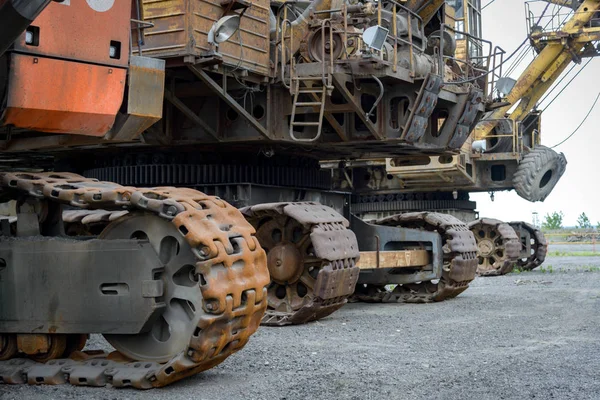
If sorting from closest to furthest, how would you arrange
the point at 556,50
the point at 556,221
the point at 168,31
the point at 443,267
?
the point at 168,31 < the point at 443,267 < the point at 556,50 < the point at 556,221

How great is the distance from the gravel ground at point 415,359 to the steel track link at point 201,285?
14 centimetres

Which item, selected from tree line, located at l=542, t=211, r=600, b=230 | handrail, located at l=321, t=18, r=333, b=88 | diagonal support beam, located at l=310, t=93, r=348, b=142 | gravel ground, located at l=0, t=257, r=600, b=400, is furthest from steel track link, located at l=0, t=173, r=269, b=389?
tree line, located at l=542, t=211, r=600, b=230

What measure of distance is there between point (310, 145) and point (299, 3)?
171 centimetres

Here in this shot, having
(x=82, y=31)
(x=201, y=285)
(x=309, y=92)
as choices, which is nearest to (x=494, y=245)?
(x=309, y=92)

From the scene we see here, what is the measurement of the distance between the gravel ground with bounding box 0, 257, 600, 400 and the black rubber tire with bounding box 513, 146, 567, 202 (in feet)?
24.4

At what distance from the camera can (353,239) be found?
34.3 ft

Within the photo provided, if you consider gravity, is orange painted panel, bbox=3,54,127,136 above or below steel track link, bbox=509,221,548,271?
above

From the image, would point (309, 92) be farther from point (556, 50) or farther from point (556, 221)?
point (556, 221)

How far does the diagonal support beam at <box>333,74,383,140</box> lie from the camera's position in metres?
10.4

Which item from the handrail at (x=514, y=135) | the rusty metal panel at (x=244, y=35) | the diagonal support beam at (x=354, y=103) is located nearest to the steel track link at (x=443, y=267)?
the diagonal support beam at (x=354, y=103)

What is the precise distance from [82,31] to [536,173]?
603 inches

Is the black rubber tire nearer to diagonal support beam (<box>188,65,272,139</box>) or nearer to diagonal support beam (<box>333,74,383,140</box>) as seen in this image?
diagonal support beam (<box>333,74,383,140</box>)

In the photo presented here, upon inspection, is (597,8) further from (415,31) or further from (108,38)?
(108,38)

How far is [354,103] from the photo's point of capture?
1062cm
